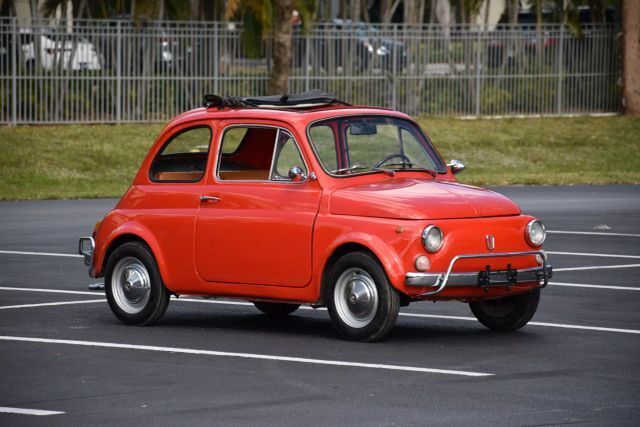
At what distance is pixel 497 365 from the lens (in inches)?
392

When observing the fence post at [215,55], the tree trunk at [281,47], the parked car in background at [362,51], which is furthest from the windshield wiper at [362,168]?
the parked car in background at [362,51]

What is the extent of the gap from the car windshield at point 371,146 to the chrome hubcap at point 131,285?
5.89ft

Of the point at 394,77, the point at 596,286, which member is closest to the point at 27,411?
the point at 596,286

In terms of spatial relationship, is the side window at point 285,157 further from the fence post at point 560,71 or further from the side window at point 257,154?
the fence post at point 560,71

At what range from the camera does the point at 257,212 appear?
11500 millimetres

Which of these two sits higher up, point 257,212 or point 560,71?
point 560,71

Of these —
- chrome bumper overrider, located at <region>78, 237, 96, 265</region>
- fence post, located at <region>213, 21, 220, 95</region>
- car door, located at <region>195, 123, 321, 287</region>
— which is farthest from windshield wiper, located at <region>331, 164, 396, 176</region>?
fence post, located at <region>213, 21, 220, 95</region>

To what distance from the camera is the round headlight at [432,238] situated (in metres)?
10.6

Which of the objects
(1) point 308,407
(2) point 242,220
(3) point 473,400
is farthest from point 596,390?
(2) point 242,220

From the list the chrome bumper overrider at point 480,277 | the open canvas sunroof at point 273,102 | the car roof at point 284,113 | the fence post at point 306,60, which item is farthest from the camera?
the fence post at point 306,60

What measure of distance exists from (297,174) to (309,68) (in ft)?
78.2

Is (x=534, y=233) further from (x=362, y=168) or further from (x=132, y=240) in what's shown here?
(x=132, y=240)

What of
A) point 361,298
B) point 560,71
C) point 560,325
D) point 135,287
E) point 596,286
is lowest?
point 596,286

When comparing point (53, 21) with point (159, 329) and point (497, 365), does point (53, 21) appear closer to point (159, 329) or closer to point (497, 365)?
point (159, 329)
